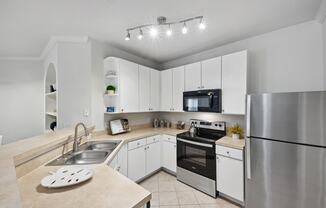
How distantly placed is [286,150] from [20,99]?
16.6 feet

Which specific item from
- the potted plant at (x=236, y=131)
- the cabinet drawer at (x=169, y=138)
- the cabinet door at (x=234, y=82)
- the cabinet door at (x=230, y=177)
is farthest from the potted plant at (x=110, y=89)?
the potted plant at (x=236, y=131)

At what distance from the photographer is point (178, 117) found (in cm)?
349

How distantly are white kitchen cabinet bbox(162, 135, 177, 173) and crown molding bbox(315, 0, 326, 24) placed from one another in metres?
2.61

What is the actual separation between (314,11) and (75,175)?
9.90 feet

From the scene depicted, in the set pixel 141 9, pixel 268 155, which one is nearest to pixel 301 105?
pixel 268 155

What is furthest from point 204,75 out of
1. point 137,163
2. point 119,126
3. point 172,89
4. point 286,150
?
point 137,163

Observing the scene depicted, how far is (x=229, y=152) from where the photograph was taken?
6.86 ft

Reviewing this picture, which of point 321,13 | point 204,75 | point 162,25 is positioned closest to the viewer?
point 321,13

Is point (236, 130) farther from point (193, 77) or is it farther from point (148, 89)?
point (148, 89)

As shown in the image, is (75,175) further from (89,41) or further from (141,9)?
(89,41)

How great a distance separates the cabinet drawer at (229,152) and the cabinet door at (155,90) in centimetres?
160

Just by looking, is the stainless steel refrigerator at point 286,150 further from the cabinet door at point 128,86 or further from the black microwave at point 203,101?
the cabinet door at point 128,86

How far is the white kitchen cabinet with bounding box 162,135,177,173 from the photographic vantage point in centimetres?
284

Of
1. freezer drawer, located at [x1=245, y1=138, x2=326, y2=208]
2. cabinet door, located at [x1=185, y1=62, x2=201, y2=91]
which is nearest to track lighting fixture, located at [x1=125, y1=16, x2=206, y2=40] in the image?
cabinet door, located at [x1=185, y1=62, x2=201, y2=91]
